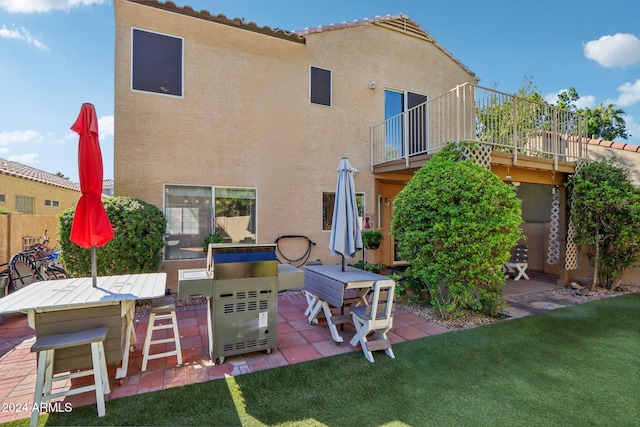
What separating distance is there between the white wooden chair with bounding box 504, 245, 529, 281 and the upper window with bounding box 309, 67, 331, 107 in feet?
22.9

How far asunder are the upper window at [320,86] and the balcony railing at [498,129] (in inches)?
66.0

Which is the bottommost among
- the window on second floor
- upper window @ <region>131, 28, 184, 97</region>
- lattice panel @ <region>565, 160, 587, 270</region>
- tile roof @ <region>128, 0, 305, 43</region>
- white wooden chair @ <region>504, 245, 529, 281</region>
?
white wooden chair @ <region>504, 245, 529, 281</region>

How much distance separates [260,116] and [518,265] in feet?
27.0

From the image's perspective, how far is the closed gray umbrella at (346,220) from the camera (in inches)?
175

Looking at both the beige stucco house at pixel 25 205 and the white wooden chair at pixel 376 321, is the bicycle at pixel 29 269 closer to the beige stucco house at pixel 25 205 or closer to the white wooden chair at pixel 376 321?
the beige stucco house at pixel 25 205

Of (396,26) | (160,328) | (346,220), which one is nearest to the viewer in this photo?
(160,328)

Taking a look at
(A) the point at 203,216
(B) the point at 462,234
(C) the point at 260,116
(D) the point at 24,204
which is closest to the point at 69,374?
(A) the point at 203,216

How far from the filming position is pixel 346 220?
4.50 metres

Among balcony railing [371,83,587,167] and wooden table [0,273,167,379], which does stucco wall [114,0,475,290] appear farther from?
wooden table [0,273,167,379]

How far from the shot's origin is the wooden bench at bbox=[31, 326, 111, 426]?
8.11 feet

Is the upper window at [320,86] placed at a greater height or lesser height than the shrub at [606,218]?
greater

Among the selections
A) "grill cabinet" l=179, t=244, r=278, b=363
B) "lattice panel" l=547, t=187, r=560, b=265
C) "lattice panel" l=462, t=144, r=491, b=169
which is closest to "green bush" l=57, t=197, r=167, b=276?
"grill cabinet" l=179, t=244, r=278, b=363

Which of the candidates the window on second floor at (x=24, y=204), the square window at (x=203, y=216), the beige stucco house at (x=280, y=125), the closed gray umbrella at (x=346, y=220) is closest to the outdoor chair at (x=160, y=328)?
the closed gray umbrella at (x=346, y=220)

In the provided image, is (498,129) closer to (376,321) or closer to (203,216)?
(376,321)
